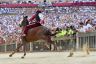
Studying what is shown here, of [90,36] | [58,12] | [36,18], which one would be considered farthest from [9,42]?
[58,12]

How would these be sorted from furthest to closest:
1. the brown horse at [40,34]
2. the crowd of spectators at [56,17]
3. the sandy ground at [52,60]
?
the crowd of spectators at [56,17] < the brown horse at [40,34] < the sandy ground at [52,60]

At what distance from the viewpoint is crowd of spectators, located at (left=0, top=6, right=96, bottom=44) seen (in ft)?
83.4

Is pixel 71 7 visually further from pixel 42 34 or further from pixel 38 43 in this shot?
pixel 42 34

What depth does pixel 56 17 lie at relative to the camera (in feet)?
95.9

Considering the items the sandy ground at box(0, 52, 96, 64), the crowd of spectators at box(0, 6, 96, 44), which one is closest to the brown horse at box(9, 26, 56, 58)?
the sandy ground at box(0, 52, 96, 64)

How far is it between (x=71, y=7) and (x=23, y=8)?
4570 mm

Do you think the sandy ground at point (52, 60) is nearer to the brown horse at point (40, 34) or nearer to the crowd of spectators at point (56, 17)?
the brown horse at point (40, 34)

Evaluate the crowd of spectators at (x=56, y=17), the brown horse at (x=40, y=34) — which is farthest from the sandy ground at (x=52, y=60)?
the crowd of spectators at (x=56, y=17)

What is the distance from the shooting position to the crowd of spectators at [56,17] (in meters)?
25.4

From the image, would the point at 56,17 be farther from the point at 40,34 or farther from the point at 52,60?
the point at 52,60

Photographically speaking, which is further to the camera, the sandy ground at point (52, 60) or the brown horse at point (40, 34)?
the brown horse at point (40, 34)

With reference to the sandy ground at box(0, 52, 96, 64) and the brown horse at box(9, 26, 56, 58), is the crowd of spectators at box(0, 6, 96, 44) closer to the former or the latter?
the brown horse at box(9, 26, 56, 58)

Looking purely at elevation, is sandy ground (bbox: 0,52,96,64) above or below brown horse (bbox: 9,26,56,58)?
below

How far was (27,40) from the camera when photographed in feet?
50.9
